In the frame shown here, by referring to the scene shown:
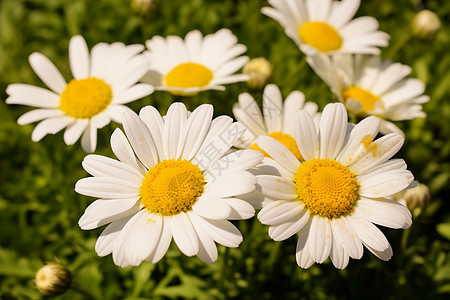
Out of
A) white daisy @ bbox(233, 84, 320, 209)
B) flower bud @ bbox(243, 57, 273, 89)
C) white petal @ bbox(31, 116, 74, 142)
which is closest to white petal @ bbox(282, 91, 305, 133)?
white daisy @ bbox(233, 84, 320, 209)

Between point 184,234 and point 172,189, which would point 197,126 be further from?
point 184,234

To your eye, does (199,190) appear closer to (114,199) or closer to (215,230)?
(215,230)

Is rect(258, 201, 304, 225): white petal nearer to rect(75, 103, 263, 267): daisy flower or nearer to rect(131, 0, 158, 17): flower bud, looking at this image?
rect(75, 103, 263, 267): daisy flower

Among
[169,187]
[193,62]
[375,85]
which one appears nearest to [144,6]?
[193,62]

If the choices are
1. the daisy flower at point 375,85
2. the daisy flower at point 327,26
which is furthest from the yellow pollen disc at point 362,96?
the daisy flower at point 327,26

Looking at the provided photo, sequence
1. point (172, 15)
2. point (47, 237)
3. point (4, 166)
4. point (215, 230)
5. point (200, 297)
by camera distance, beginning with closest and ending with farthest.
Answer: point (215, 230)
point (200, 297)
point (47, 237)
point (4, 166)
point (172, 15)

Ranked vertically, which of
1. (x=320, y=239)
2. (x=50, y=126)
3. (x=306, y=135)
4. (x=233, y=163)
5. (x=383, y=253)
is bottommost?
(x=383, y=253)

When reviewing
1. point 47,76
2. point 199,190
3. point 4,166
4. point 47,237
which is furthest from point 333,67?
point 4,166
